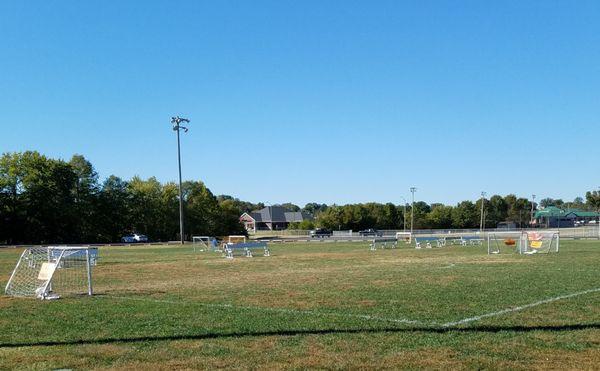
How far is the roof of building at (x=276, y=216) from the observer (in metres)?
157

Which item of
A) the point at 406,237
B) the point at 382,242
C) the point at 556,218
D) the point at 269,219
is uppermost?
the point at 269,219

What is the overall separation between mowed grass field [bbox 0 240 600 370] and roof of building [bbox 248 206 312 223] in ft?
463

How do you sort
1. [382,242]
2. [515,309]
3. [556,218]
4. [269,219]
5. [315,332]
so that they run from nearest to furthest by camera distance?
1. [315,332]
2. [515,309]
3. [382,242]
4. [556,218]
5. [269,219]

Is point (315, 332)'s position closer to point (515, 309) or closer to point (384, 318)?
point (384, 318)

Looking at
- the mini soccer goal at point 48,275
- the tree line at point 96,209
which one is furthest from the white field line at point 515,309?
the tree line at point 96,209

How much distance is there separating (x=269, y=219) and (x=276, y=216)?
2.81 meters

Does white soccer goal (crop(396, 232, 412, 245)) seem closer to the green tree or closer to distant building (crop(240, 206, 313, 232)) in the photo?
the green tree

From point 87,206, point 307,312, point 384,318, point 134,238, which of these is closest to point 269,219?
point 134,238

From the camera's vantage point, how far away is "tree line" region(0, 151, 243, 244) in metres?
75.1

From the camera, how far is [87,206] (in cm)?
8262

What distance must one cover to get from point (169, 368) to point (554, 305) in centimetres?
775

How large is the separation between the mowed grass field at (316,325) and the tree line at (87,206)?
2613 inches

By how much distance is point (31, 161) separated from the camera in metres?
76.9

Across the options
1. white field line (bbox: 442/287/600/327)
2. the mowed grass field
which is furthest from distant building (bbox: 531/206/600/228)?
the mowed grass field
